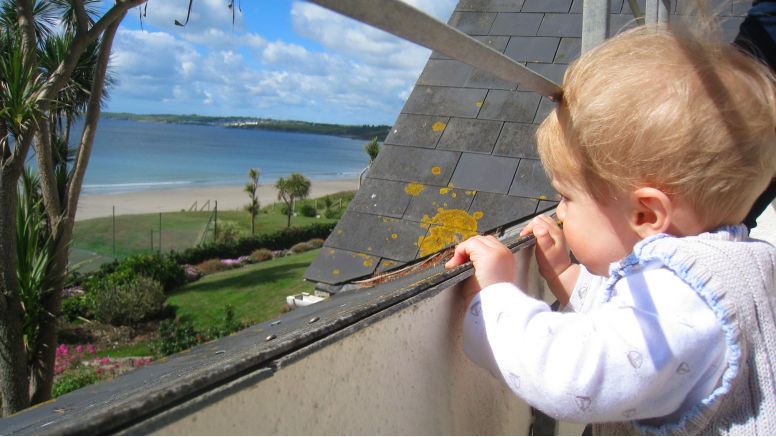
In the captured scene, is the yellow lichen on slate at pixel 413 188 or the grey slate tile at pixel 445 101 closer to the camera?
the yellow lichen on slate at pixel 413 188

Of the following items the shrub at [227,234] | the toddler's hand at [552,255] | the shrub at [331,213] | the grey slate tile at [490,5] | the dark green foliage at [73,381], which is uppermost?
the grey slate tile at [490,5]

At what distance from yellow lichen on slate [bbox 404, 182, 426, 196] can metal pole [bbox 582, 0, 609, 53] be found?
1660mm

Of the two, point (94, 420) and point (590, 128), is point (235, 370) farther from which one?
point (590, 128)

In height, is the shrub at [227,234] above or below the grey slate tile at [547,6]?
below

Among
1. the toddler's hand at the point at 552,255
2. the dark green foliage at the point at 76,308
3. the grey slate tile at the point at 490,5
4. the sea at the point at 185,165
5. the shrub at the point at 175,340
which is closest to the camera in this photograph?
the toddler's hand at the point at 552,255

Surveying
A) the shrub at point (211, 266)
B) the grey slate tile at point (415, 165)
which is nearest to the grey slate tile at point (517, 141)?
the grey slate tile at point (415, 165)

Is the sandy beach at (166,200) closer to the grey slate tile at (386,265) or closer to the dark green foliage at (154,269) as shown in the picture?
the dark green foliage at (154,269)

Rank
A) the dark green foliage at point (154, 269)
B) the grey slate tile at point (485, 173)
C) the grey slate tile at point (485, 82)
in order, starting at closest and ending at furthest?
the grey slate tile at point (485, 173) → the grey slate tile at point (485, 82) → the dark green foliage at point (154, 269)

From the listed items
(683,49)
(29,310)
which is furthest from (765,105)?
(29,310)


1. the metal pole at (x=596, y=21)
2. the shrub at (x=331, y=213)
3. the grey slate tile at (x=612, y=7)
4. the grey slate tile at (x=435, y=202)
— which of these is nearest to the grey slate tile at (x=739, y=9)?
the grey slate tile at (x=612, y=7)

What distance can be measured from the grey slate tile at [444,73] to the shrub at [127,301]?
644 inches

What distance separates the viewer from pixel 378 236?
355 cm

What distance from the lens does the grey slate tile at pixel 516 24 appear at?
4.30 m

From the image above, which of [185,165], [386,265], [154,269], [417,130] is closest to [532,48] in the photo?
[417,130]
